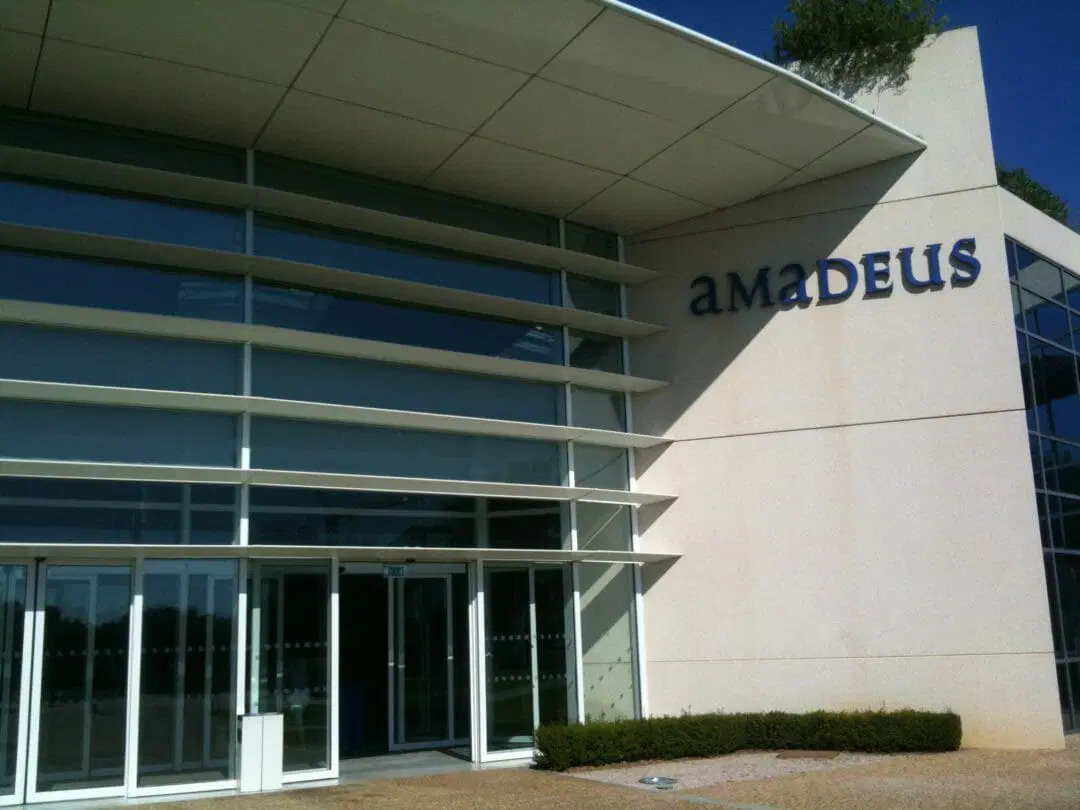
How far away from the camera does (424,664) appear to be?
15.2 metres

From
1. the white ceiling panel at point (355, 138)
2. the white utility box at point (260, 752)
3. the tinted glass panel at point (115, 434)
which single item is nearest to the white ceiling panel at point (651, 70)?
the white ceiling panel at point (355, 138)

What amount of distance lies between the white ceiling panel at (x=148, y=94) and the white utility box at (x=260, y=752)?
6.73 meters

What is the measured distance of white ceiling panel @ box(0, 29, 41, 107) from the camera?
1117 centimetres

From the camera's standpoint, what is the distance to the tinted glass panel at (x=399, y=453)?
43.3ft

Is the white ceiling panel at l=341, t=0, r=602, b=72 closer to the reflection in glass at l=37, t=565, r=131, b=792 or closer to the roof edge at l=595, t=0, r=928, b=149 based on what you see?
the roof edge at l=595, t=0, r=928, b=149

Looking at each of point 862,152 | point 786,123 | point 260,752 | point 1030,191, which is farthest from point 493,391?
point 1030,191

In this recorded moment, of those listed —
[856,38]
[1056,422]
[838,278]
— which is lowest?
[1056,422]

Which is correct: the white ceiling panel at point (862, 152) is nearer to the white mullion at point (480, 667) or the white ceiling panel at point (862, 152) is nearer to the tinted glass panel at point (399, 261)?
the tinted glass panel at point (399, 261)

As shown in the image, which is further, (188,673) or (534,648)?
(534,648)

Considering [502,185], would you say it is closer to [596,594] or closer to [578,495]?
[578,495]

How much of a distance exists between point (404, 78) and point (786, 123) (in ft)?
15.7

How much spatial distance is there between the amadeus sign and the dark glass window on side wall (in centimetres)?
747

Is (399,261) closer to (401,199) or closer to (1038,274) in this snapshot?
(401,199)

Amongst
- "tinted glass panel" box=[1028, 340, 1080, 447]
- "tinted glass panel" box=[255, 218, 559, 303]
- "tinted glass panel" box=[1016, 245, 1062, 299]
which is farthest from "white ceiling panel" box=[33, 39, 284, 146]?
"tinted glass panel" box=[1028, 340, 1080, 447]
